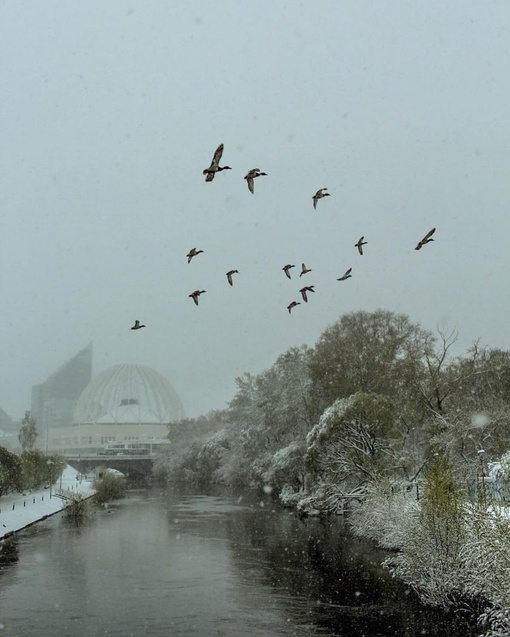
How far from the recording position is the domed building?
165875 mm

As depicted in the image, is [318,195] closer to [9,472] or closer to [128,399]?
[9,472]

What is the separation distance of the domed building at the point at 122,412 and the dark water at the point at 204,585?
126059 mm

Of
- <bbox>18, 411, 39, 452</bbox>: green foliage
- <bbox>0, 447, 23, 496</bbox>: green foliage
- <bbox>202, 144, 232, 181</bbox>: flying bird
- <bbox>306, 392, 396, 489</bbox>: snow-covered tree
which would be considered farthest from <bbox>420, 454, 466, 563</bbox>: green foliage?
<bbox>18, 411, 39, 452</bbox>: green foliage

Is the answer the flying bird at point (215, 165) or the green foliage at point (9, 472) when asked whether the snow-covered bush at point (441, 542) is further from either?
the green foliage at point (9, 472)

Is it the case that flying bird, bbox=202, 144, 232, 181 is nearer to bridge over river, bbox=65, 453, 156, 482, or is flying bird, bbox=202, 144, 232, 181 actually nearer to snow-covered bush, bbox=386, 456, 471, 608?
snow-covered bush, bbox=386, 456, 471, 608

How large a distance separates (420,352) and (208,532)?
1784cm

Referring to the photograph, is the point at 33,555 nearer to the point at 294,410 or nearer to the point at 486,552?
the point at 486,552

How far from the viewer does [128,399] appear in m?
177

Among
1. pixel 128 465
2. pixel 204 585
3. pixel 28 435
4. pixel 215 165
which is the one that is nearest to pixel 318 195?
pixel 215 165

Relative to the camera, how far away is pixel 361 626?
52.2ft

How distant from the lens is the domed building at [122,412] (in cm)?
16588

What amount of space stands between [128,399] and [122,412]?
5222mm

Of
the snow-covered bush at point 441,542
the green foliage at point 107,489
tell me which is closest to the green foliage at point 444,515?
the snow-covered bush at point 441,542

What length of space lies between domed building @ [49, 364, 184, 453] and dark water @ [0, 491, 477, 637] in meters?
126
